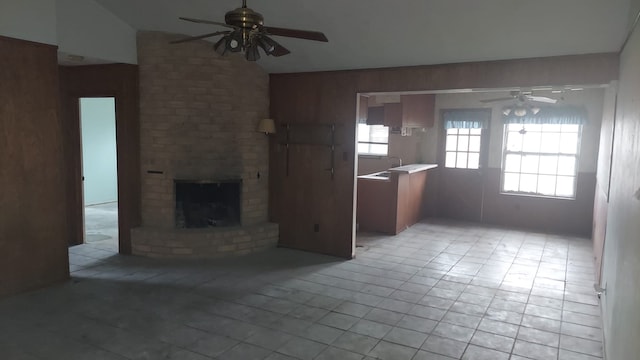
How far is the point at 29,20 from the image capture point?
408cm

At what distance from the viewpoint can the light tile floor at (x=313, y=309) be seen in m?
3.24

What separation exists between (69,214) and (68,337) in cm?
313

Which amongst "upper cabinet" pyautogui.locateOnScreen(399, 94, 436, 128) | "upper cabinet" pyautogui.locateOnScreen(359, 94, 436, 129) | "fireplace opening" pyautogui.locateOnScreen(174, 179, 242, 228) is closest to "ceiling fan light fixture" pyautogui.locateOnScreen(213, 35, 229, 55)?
"fireplace opening" pyautogui.locateOnScreen(174, 179, 242, 228)

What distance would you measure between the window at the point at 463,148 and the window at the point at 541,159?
1.68ft

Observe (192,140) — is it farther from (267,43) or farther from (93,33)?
(267,43)

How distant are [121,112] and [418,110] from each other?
16.3 ft

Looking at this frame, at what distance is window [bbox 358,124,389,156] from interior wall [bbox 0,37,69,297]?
6324mm

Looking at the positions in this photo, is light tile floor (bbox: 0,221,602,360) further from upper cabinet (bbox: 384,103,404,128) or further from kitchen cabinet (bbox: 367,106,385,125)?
kitchen cabinet (bbox: 367,106,385,125)

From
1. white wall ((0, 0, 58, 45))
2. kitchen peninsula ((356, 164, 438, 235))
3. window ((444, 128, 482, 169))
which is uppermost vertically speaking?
white wall ((0, 0, 58, 45))

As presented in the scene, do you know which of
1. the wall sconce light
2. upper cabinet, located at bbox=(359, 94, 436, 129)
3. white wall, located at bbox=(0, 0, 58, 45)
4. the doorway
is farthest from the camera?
the doorway

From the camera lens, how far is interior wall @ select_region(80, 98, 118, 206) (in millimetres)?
Result: 8875

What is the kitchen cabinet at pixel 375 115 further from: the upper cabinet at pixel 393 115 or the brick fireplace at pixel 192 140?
the brick fireplace at pixel 192 140

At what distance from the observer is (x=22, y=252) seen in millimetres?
4168

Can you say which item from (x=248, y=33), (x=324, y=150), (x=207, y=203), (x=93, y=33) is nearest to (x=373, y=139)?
(x=324, y=150)
